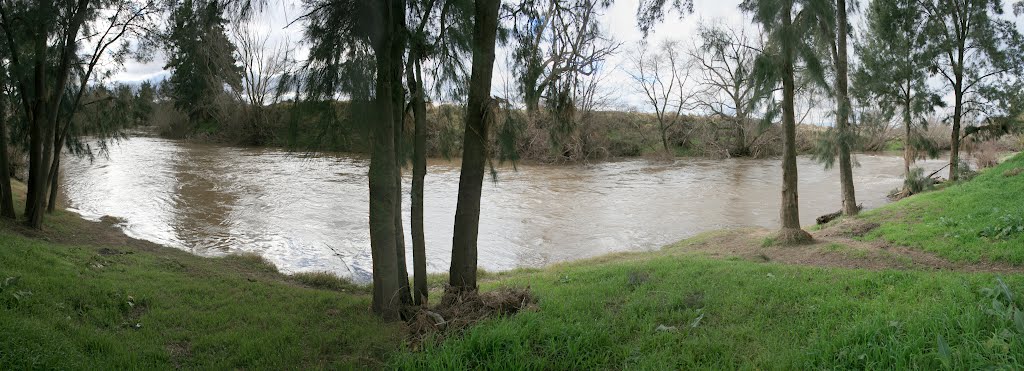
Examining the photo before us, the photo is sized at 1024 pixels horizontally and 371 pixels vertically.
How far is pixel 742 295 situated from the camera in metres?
5.66

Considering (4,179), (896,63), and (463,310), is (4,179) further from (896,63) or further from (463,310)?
(896,63)

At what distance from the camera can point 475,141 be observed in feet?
20.2

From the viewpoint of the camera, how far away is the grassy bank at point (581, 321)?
3904 mm

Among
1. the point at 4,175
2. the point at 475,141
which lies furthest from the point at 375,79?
the point at 4,175

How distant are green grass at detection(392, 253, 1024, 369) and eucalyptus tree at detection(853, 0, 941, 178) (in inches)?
635

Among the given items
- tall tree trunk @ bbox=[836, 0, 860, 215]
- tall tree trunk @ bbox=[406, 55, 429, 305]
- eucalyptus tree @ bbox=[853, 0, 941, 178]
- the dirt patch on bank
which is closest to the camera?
the dirt patch on bank

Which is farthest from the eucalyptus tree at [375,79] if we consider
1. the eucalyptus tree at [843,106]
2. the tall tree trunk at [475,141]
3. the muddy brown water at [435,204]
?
the eucalyptus tree at [843,106]

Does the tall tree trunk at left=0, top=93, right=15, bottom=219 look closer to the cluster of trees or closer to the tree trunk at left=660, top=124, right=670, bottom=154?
the cluster of trees

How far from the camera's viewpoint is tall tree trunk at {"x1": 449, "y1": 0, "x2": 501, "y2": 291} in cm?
604

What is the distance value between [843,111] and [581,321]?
456 inches

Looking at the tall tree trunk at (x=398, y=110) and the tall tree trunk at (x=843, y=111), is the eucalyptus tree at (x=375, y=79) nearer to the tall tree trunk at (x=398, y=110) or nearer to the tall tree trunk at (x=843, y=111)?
the tall tree trunk at (x=398, y=110)

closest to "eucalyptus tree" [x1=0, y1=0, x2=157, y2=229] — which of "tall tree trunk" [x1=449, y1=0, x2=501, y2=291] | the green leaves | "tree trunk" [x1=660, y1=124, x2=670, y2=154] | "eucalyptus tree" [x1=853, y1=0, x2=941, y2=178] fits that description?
"tall tree trunk" [x1=449, y1=0, x2=501, y2=291]

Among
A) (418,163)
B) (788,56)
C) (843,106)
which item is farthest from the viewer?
(843,106)

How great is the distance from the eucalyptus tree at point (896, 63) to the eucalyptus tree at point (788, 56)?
397 inches
